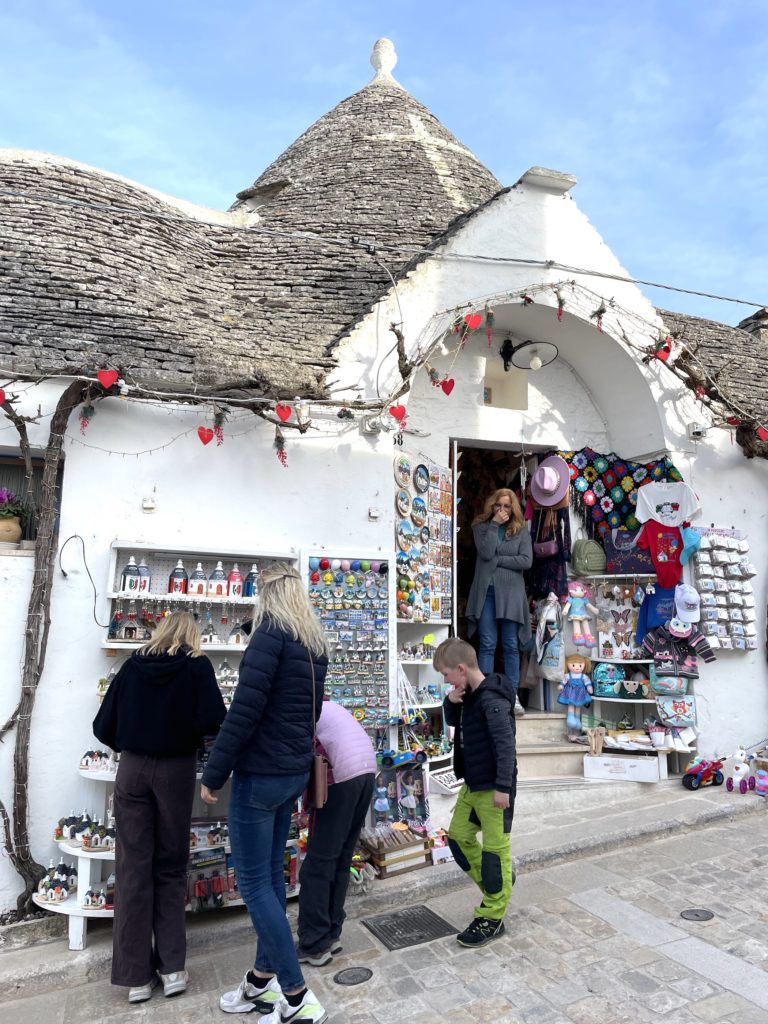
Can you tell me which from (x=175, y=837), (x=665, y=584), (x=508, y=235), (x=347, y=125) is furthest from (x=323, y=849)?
(x=347, y=125)

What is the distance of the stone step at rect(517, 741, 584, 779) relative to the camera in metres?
6.86

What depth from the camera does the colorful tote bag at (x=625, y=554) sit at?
7.62 metres

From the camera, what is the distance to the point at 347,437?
6211mm

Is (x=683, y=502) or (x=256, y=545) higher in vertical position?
(x=683, y=502)

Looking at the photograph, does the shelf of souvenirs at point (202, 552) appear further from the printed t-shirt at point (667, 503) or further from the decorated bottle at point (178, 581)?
the printed t-shirt at point (667, 503)

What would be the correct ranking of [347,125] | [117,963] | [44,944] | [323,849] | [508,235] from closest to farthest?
[117,963] → [323,849] → [44,944] → [508,235] → [347,125]

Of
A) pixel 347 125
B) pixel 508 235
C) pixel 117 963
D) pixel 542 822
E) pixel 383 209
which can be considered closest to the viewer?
pixel 117 963

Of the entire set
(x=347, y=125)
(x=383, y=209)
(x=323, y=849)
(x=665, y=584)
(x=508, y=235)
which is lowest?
(x=323, y=849)

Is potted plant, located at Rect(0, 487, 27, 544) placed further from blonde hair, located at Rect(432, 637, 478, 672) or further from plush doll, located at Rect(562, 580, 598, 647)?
plush doll, located at Rect(562, 580, 598, 647)

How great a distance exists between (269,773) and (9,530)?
293cm

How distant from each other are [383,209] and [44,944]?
886 centimetres

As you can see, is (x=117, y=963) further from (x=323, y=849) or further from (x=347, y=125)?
(x=347, y=125)

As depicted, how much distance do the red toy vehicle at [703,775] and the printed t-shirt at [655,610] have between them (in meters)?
1.30

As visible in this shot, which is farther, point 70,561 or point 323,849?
point 70,561
